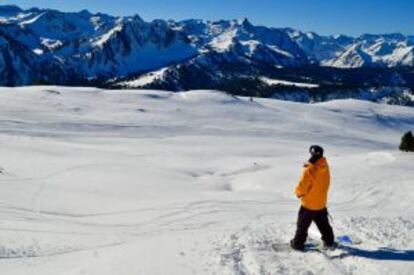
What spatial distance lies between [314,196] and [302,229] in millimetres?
764

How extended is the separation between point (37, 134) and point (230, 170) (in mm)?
18962

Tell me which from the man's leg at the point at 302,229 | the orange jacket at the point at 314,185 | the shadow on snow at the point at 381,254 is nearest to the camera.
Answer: the shadow on snow at the point at 381,254

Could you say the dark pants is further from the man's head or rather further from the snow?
the man's head

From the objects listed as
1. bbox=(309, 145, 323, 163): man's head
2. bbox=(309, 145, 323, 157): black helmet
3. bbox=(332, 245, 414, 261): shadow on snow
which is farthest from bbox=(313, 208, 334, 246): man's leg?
bbox=(309, 145, 323, 157): black helmet

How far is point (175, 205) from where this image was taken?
1908 centimetres

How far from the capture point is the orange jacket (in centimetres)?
1265

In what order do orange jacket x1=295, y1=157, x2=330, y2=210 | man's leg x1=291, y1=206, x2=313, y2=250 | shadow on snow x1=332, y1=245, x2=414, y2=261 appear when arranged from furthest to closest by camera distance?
1. man's leg x1=291, y1=206, x2=313, y2=250
2. orange jacket x1=295, y1=157, x2=330, y2=210
3. shadow on snow x1=332, y1=245, x2=414, y2=261

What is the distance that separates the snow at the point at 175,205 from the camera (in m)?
12.0

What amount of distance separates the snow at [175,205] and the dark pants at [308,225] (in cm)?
40

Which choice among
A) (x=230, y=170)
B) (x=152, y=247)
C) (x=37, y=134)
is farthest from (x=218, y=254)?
(x=37, y=134)

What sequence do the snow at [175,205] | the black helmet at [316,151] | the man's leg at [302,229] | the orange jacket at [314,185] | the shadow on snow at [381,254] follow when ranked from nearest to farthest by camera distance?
the snow at [175,205], the shadow on snow at [381,254], the black helmet at [316,151], the orange jacket at [314,185], the man's leg at [302,229]

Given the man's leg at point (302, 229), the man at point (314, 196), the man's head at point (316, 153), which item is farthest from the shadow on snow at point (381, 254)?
the man's head at point (316, 153)

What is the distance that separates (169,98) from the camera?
7794cm

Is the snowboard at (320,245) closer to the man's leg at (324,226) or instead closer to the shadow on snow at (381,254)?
the man's leg at (324,226)
